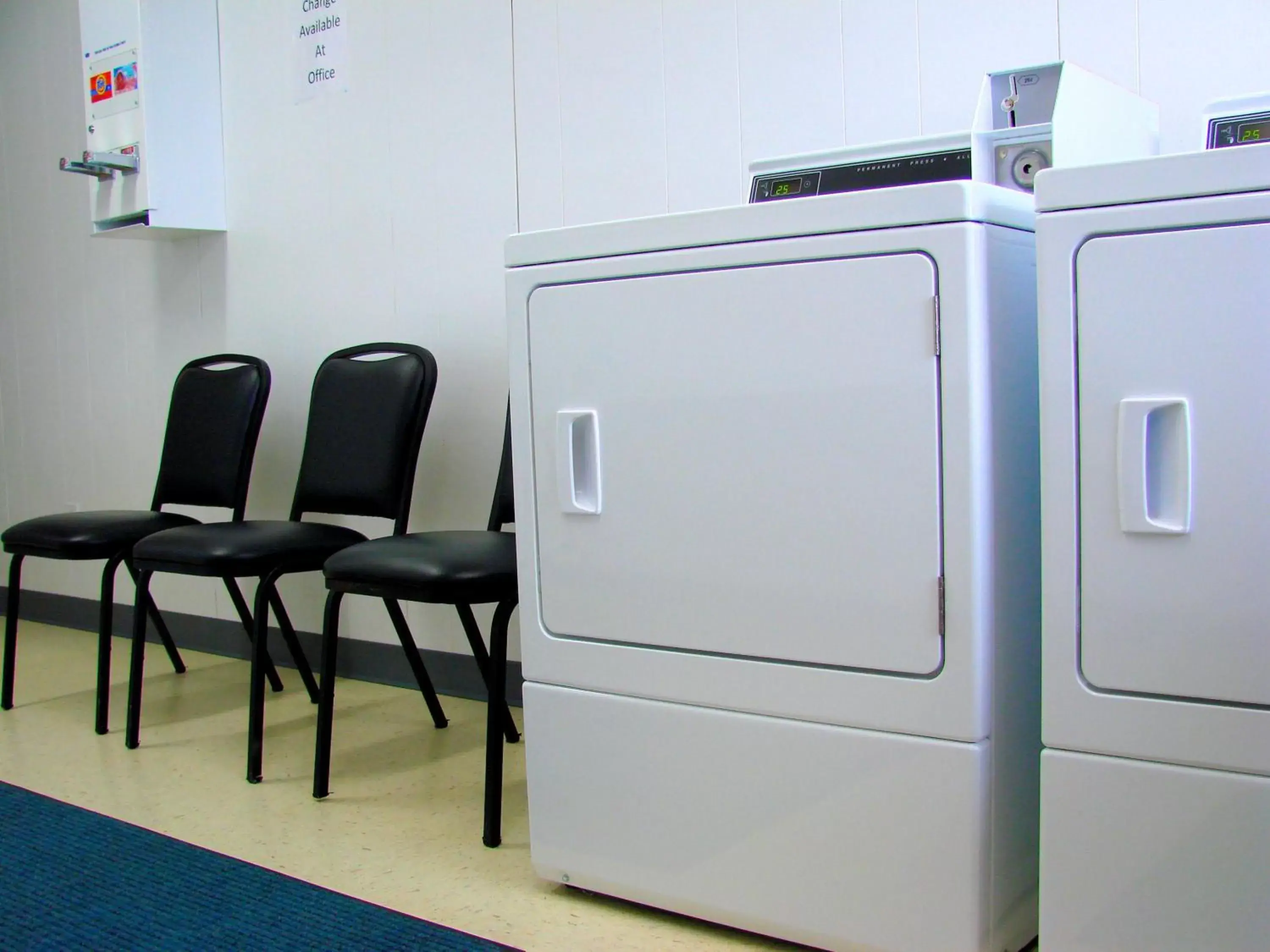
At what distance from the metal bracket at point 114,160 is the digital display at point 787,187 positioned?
7.16 ft

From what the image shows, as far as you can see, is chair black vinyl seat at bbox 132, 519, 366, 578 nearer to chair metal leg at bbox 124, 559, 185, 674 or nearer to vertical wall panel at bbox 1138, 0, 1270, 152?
chair metal leg at bbox 124, 559, 185, 674

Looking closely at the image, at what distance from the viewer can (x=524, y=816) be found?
200cm

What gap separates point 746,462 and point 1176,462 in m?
0.50

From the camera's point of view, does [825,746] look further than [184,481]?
No

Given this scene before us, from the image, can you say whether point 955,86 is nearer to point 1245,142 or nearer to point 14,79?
point 1245,142

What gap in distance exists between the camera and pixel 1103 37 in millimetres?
1759

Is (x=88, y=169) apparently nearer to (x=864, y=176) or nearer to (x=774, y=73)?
(x=774, y=73)

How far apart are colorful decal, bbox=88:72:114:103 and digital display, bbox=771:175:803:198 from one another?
2.35m

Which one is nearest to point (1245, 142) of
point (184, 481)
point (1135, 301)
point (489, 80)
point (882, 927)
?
Answer: point (1135, 301)

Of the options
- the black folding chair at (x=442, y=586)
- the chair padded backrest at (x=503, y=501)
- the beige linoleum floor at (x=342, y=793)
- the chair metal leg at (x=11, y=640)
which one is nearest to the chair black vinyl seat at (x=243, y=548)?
the black folding chair at (x=442, y=586)

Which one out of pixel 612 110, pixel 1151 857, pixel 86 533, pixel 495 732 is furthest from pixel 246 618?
pixel 1151 857

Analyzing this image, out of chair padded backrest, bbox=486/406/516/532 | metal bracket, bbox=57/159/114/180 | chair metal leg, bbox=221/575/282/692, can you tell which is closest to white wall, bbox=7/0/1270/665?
chair metal leg, bbox=221/575/282/692

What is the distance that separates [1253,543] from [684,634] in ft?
2.23

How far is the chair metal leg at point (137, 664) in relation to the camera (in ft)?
8.12
